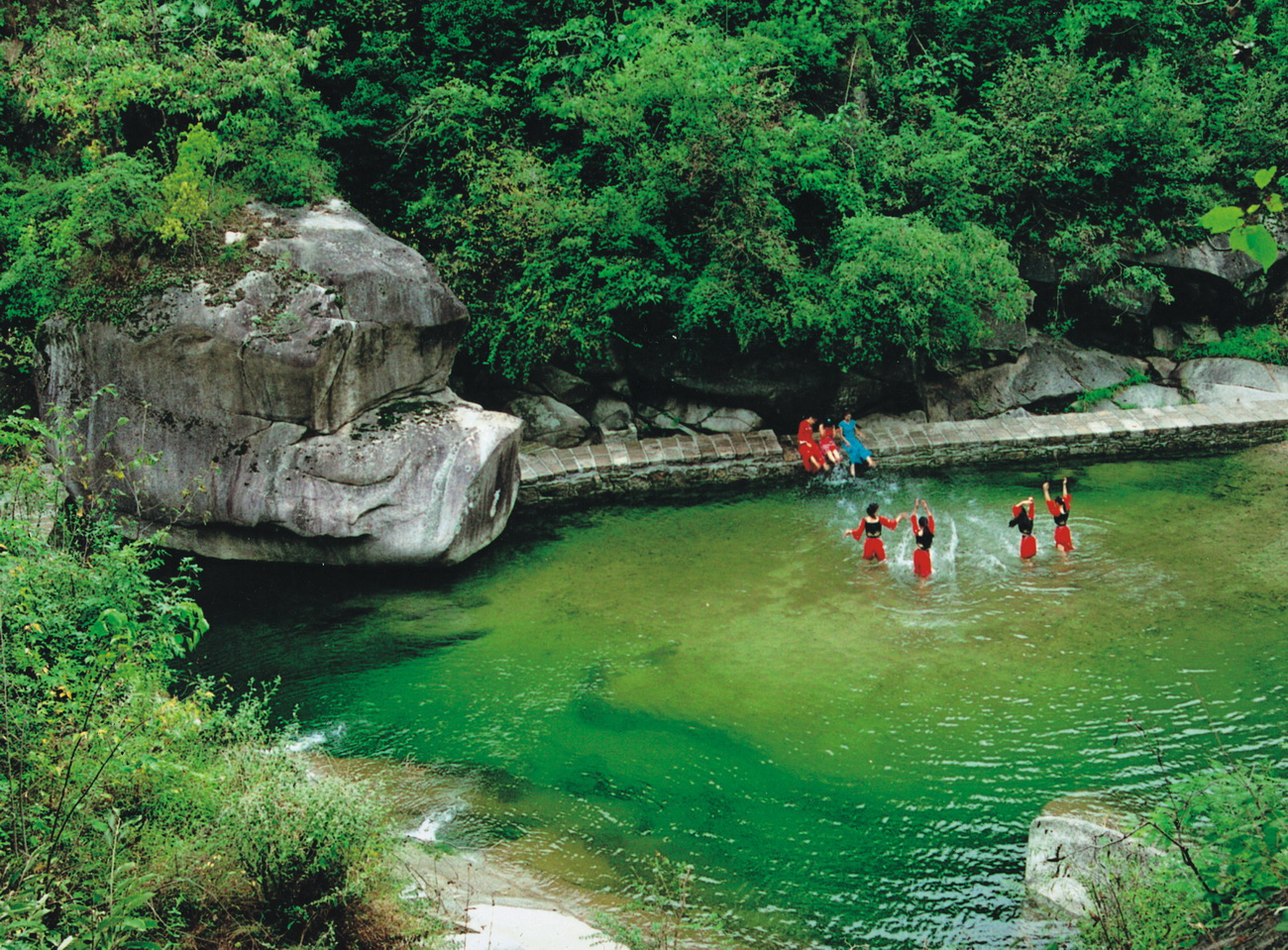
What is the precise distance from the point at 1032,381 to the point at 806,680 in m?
10.8

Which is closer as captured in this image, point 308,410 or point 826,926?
point 826,926

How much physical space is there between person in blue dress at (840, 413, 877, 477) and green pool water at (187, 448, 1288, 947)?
1059mm

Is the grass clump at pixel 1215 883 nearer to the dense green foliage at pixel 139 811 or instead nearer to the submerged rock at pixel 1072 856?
the submerged rock at pixel 1072 856

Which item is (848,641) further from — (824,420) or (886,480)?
(824,420)

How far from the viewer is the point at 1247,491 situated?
13.6 m

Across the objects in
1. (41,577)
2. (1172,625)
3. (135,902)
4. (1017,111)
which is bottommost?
(1172,625)

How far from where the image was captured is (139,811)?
18.7ft

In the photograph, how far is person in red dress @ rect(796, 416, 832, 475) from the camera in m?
15.2

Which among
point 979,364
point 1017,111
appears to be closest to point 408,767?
point 979,364

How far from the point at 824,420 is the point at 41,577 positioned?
41.7 feet

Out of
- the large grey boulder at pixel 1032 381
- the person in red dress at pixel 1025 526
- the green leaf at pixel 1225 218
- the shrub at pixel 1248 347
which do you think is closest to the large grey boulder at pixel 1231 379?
the shrub at pixel 1248 347

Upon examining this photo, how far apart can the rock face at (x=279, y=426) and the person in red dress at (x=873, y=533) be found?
4.80 meters

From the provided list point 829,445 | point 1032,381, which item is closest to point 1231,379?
point 1032,381

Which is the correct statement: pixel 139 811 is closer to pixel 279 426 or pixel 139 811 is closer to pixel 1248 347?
pixel 279 426
